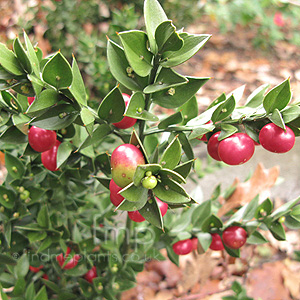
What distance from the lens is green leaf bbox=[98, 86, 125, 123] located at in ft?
1.57

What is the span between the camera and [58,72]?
45 centimetres

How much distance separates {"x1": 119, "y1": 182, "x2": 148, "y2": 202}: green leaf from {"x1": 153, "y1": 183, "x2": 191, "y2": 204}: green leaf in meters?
0.02

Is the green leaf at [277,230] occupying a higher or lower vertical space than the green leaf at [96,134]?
lower

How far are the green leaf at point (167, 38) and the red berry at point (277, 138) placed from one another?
0.60 ft

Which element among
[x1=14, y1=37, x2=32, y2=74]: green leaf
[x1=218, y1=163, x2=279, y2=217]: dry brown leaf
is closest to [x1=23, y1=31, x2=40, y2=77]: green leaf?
[x1=14, y1=37, x2=32, y2=74]: green leaf

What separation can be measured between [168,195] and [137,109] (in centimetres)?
14

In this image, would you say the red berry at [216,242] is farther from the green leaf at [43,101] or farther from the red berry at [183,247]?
the green leaf at [43,101]

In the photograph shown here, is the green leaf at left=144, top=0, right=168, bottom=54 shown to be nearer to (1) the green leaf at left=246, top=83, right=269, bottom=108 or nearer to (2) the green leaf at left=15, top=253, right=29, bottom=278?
(1) the green leaf at left=246, top=83, right=269, bottom=108

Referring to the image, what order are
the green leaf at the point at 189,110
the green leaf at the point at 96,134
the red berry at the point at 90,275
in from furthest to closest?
1. the red berry at the point at 90,275
2. the green leaf at the point at 189,110
3. the green leaf at the point at 96,134

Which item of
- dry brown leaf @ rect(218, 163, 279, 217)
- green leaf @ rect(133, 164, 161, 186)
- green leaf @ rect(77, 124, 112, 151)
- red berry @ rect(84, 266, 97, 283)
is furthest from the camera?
dry brown leaf @ rect(218, 163, 279, 217)

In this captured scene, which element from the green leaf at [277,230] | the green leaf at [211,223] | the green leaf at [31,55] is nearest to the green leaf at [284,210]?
the green leaf at [277,230]

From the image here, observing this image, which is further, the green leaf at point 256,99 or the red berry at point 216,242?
the red berry at point 216,242

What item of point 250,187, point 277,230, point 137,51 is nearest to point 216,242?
point 277,230

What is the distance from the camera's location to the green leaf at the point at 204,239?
29.2 inches
